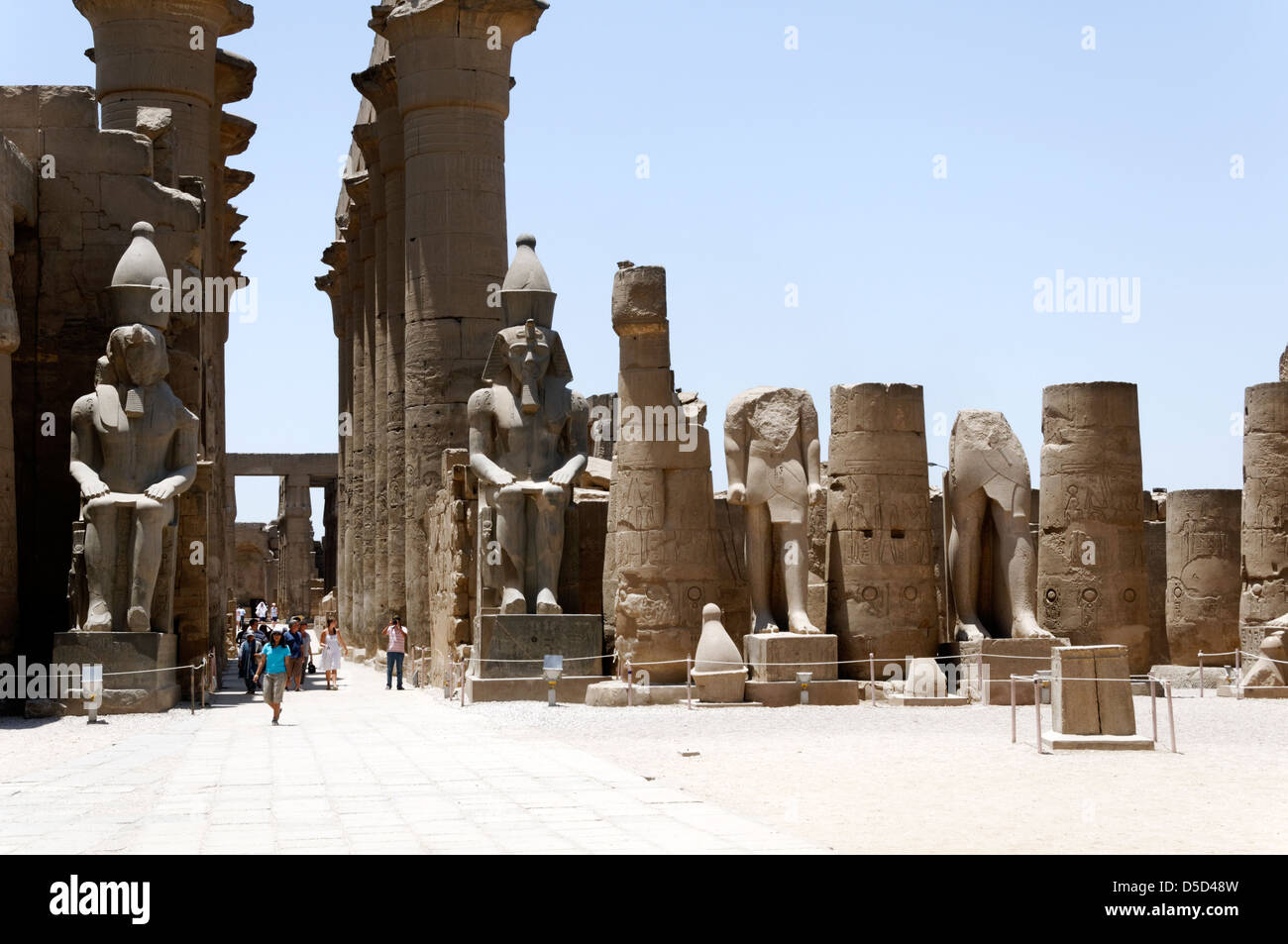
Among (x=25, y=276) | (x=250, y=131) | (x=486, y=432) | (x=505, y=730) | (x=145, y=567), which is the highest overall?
Answer: (x=250, y=131)

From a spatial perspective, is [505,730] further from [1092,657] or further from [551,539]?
[1092,657]

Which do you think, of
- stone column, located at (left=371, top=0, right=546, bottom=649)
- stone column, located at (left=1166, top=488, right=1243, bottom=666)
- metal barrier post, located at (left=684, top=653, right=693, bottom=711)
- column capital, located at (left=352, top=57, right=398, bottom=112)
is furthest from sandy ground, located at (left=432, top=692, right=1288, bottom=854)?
column capital, located at (left=352, top=57, right=398, bottom=112)

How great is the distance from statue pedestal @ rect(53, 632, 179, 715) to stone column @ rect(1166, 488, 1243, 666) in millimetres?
12618

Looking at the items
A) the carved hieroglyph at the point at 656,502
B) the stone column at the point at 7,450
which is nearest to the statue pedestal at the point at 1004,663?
the carved hieroglyph at the point at 656,502

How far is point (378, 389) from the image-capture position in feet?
106

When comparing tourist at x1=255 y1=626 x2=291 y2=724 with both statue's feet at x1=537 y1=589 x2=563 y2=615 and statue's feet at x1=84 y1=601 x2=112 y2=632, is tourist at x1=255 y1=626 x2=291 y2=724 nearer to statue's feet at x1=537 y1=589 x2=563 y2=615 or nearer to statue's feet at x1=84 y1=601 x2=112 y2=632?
statue's feet at x1=84 y1=601 x2=112 y2=632

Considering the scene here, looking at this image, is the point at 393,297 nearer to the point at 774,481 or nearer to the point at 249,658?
the point at 249,658

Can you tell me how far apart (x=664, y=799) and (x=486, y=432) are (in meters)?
8.89

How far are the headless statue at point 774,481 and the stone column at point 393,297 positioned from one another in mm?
14079

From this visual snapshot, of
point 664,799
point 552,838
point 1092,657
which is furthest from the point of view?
point 1092,657

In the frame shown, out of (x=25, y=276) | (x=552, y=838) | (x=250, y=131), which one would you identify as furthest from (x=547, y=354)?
(x=250, y=131)

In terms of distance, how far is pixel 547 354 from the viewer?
691 inches

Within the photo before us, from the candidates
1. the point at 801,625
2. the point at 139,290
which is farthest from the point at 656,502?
the point at 139,290

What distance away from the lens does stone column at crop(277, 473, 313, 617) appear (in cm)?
5019
